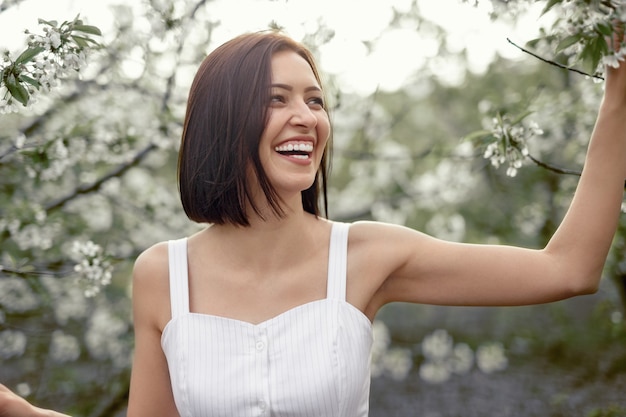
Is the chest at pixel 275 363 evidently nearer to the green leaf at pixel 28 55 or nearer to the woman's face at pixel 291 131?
the woman's face at pixel 291 131

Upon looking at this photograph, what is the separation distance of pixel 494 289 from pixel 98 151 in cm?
222

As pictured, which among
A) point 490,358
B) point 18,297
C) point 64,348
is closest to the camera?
point 18,297

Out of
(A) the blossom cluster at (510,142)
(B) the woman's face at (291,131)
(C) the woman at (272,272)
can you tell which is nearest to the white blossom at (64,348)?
(C) the woman at (272,272)

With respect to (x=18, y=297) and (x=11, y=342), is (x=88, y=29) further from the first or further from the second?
(x=11, y=342)

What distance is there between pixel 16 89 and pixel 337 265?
817 millimetres

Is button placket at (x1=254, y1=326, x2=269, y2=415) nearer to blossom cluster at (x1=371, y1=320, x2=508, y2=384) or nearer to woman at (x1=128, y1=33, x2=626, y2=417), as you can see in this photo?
woman at (x1=128, y1=33, x2=626, y2=417)

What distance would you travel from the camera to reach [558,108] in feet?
14.3

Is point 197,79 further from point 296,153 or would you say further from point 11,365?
point 11,365

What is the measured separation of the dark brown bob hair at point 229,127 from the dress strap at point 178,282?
118 millimetres

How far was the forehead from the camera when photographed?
182 centimetres

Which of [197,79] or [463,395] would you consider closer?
[197,79]

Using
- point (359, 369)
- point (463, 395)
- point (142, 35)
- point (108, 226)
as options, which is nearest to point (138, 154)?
point (142, 35)

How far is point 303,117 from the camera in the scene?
69.9 inches

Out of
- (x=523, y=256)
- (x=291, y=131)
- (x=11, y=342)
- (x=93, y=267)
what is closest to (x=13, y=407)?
(x=291, y=131)
